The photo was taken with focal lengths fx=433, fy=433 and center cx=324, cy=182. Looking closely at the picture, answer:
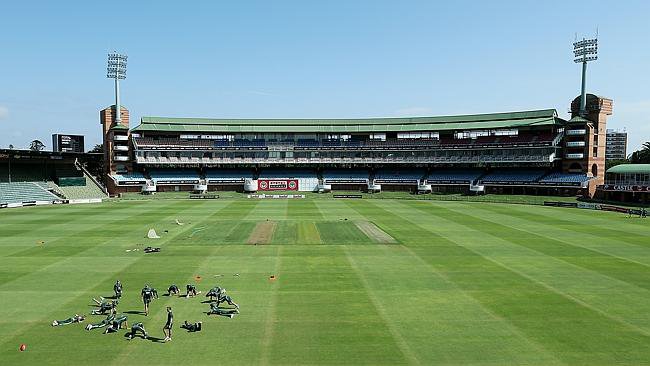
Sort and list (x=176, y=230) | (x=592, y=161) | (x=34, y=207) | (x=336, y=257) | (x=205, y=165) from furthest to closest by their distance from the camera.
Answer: (x=205, y=165), (x=592, y=161), (x=34, y=207), (x=176, y=230), (x=336, y=257)

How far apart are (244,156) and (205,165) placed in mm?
9888

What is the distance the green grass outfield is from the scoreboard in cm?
5860

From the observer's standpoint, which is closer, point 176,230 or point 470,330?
point 470,330

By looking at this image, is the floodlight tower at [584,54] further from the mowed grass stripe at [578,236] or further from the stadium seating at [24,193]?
the stadium seating at [24,193]

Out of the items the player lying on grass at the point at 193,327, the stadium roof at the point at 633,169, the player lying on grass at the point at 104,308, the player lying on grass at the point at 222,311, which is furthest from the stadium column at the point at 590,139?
the player lying on grass at the point at 104,308

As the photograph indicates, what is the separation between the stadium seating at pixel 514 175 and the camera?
8944cm

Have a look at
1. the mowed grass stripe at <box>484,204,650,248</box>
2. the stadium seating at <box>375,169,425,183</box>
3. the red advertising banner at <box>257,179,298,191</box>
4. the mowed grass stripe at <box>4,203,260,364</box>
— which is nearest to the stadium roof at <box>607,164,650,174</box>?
the mowed grass stripe at <box>484,204,650,248</box>

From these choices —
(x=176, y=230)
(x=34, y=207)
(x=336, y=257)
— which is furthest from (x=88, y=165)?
(x=336, y=257)

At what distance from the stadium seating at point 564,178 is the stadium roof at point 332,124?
54.7 ft

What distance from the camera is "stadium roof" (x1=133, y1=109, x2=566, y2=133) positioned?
4000 inches

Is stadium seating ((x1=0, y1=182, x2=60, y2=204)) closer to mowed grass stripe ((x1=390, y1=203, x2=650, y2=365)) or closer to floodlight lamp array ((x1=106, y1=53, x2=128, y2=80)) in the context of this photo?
floodlight lamp array ((x1=106, y1=53, x2=128, y2=80))

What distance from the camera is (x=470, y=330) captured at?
17891 millimetres

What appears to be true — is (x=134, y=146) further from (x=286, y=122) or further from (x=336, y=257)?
(x=336, y=257)

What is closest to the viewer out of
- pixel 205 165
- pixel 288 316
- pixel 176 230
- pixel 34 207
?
pixel 288 316
